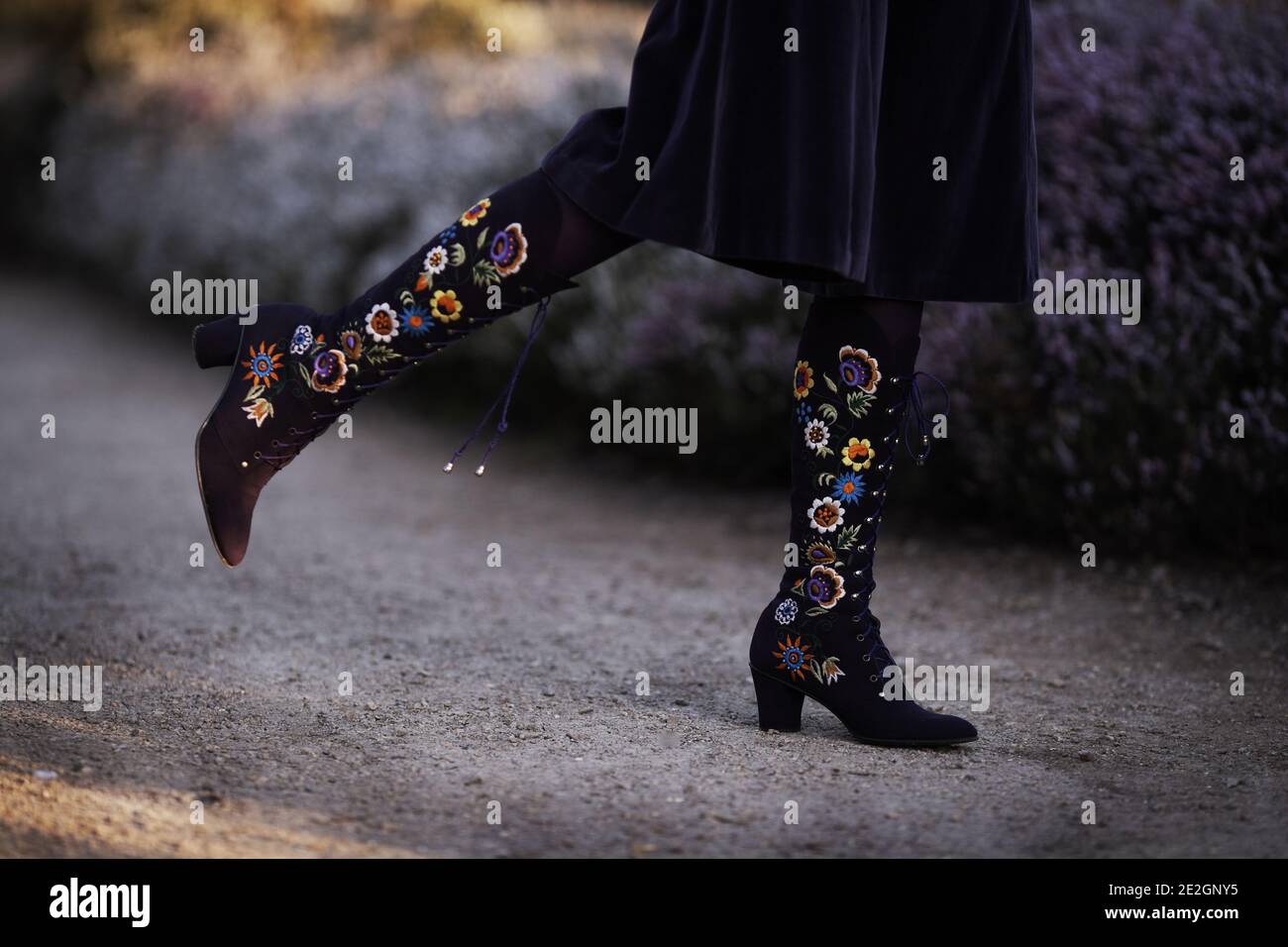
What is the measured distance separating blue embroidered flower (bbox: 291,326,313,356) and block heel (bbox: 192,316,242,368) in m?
0.11

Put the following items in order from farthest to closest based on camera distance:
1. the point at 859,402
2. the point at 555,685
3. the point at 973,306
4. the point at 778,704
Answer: the point at 973,306 < the point at 555,685 < the point at 778,704 < the point at 859,402

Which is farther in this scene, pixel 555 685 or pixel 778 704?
pixel 555 685

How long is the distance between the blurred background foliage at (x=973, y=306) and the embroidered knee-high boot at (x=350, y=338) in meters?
1.90

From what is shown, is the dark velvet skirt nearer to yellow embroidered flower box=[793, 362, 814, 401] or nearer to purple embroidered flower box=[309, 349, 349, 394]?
yellow embroidered flower box=[793, 362, 814, 401]

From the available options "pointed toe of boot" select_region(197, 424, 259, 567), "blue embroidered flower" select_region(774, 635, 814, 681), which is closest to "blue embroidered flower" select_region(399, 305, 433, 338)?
"pointed toe of boot" select_region(197, 424, 259, 567)

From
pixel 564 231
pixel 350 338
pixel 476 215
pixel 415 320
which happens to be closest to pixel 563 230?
pixel 564 231

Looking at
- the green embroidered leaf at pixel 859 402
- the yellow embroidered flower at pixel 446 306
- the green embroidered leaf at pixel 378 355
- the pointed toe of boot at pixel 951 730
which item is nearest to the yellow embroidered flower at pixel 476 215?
the yellow embroidered flower at pixel 446 306

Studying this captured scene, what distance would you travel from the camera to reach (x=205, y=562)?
133 inches

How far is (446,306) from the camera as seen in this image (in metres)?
1.91

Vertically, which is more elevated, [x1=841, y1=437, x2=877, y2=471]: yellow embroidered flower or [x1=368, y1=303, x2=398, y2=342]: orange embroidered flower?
[x1=368, y1=303, x2=398, y2=342]: orange embroidered flower

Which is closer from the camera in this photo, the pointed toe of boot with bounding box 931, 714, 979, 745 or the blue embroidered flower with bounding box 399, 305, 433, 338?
the blue embroidered flower with bounding box 399, 305, 433, 338

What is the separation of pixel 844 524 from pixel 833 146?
0.58 m

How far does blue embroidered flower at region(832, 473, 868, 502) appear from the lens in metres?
2.00

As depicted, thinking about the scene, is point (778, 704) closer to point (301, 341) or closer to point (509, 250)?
point (509, 250)
